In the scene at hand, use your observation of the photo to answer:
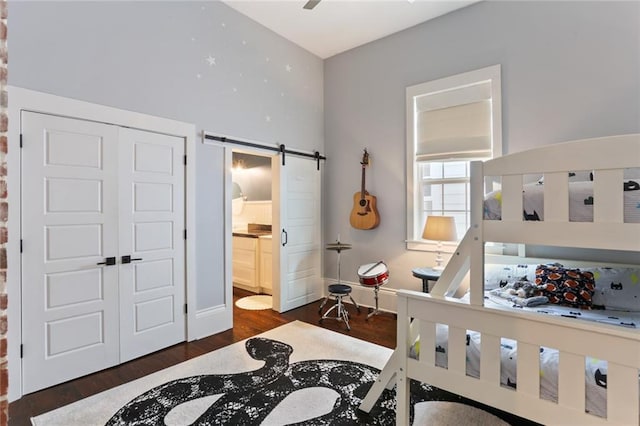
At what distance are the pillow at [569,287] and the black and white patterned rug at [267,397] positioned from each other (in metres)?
0.98

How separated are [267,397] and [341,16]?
3.91 meters

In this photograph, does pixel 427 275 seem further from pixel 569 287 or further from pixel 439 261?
pixel 569 287

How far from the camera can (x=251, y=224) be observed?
18.9ft

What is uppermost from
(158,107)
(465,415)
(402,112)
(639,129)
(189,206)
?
(402,112)

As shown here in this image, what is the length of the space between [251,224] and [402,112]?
333cm

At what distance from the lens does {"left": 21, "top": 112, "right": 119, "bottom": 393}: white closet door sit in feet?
7.37

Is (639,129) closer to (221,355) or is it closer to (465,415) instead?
(465,415)

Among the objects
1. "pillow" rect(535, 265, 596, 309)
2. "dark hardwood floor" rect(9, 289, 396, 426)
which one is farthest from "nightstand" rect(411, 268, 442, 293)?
"pillow" rect(535, 265, 596, 309)

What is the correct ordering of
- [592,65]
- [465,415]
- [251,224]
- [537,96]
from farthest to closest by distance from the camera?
[251,224] < [537,96] < [592,65] < [465,415]

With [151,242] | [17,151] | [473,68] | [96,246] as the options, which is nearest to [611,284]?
[473,68]

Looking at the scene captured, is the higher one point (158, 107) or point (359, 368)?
point (158, 107)

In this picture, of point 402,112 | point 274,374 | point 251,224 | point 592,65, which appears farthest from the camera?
point 251,224

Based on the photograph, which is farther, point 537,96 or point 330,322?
point 330,322

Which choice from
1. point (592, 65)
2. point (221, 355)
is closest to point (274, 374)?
point (221, 355)
